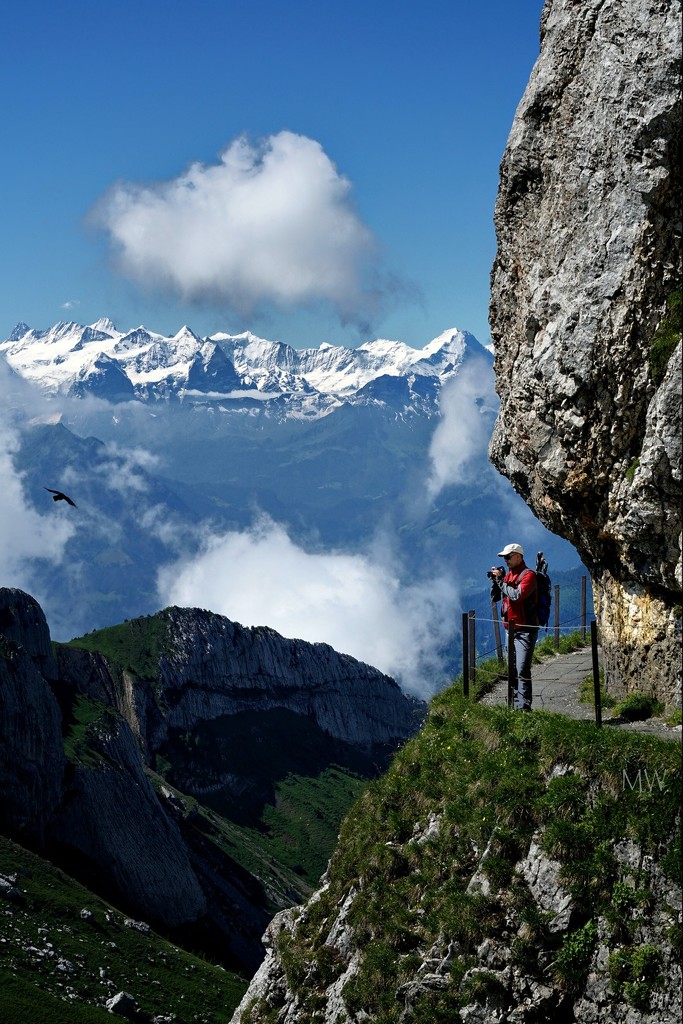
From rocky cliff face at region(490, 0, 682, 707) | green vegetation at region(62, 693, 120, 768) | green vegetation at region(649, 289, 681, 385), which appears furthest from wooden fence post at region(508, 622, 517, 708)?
green vegetation at region(62, 693, 120, 768)

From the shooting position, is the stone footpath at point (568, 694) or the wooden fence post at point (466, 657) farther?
the wooden fence post at point (466, 657)

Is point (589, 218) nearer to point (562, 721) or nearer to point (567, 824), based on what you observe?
point (562, 721)

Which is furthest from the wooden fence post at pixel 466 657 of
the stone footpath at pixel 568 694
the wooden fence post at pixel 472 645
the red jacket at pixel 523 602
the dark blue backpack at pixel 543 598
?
the dark blue backpack at pixel 543 598

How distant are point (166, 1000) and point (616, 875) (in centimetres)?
6676

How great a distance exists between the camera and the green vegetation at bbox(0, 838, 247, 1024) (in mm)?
60969

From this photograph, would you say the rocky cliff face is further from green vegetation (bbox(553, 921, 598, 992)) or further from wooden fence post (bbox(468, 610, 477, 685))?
green vegetation (bbox(553, 921, 598, 992))

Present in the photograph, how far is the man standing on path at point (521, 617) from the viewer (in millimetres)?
22984

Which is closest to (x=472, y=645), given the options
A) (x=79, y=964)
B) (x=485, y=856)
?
(x=485, y=856)

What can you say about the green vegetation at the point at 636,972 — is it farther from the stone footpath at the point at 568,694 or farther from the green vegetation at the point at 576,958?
the stone footpath at the point at 568,694

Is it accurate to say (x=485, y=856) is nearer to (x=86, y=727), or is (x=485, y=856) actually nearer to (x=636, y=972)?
(x=636, y=972)

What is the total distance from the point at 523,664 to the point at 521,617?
49.3 inches

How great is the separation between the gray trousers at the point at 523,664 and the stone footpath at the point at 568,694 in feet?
2.02

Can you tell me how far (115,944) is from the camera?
265ft

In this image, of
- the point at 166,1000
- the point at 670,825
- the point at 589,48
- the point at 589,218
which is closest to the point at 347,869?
the point at 670,825
